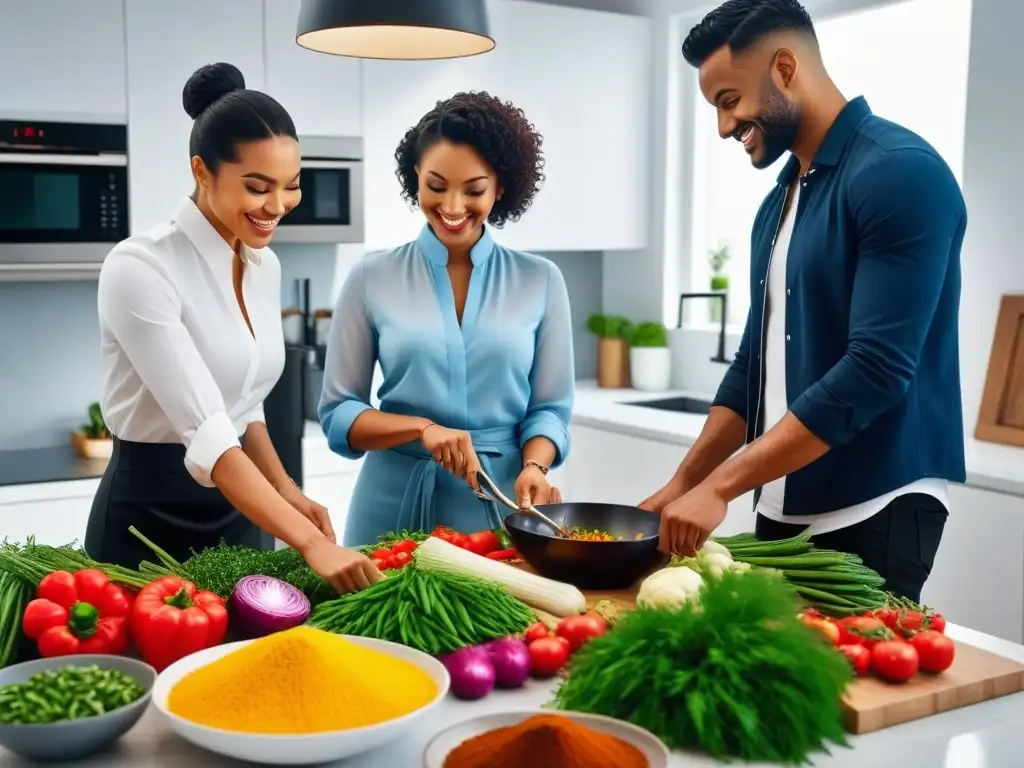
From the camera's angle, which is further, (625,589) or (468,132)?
(468,132)

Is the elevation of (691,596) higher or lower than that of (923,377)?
lower

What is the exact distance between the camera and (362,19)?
1857 millimetres

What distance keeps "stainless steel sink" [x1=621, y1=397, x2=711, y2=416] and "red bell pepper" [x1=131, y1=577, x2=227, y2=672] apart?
9.67ft

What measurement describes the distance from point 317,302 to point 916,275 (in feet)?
8.93

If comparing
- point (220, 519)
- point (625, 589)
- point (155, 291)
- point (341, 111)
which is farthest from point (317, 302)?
point (625, 589)

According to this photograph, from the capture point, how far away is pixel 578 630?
A: 1.50 m

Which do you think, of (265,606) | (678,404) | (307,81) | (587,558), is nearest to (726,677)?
(587,558)

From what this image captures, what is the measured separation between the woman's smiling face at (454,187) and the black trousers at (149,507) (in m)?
0.68

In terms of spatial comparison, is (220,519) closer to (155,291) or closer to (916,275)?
(155,291)

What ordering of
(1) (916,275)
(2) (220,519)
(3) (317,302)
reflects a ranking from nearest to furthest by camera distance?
(1) (916,275) → (2) (220,519) → (3) (317,302)

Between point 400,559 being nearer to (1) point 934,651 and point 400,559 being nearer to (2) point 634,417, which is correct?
(1) point 934,651

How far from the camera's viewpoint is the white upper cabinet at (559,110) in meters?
3.87

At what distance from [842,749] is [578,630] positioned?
1.21 feet

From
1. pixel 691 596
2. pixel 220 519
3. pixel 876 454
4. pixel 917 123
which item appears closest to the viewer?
pixel 691 596
